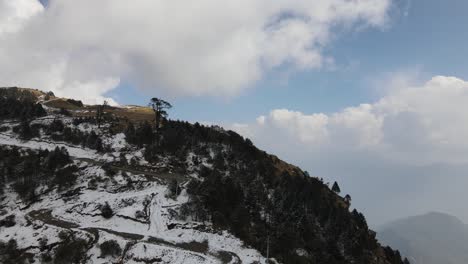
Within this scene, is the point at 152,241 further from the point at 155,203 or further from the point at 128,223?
the point at 155,203

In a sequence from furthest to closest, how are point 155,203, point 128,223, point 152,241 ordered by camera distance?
point 155,203, point 128,223, point 152,241

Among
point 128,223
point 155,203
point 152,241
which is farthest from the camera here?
point 155,203

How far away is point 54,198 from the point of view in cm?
8256

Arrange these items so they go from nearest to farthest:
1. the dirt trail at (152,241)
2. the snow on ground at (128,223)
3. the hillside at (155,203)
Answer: the snow on ground at (128,223), the dirt trail at (152,241), the hillside at (155,203)

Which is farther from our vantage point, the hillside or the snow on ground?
the hillside

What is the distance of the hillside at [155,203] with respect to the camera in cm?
6738

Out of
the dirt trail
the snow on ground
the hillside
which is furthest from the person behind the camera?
the hillside

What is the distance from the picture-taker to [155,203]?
8162cm

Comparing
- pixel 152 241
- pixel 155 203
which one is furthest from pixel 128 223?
pixel 152 241

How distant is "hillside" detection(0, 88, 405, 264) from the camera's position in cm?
6738

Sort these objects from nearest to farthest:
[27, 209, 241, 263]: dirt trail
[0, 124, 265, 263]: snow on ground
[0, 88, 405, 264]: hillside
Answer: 1. [0, 124, 265, 263]: snow on ground
2. [27, 209, 241, 263]: dirt trail
3. [0, 88, 405, 264]: hillside

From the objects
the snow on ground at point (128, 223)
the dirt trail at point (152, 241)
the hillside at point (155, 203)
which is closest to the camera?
the snow on ground at point (128, 223)

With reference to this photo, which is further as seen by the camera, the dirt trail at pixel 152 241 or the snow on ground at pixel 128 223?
the dirt trail at pixel 152 241

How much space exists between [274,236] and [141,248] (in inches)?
1125
